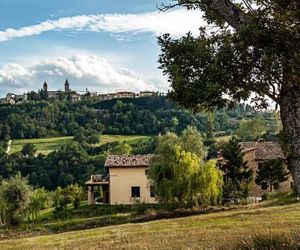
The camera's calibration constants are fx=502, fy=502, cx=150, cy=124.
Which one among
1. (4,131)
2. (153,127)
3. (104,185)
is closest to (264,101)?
(104,185)

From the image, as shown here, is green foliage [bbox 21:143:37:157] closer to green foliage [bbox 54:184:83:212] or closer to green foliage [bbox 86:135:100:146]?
green foliage [bbox 86:135:100:146]

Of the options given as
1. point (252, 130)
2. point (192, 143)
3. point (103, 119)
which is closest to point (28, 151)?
point (103, 119)

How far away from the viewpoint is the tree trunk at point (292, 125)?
7.60 m

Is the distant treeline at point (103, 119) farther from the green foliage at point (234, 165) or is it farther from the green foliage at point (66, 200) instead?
the green foliage at point (234, 165)

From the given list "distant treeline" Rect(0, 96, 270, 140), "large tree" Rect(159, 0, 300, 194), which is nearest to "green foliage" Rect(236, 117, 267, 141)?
"distant treeline" Rect(0, 96, 270, 140)

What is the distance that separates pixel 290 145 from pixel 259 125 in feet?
324

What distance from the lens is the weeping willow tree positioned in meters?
42.2

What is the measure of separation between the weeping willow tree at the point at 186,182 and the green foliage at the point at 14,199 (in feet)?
38.8

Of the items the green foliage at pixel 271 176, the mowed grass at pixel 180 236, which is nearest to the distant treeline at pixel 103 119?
the green foliage at pixel 271 176

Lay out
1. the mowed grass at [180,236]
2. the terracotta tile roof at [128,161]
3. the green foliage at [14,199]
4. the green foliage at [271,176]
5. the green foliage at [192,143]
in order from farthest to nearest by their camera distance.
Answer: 1. the green foliage at [192,143]
2. the terracotta tile roof at [128,161]
3. the green foliage at [271,176]
4. the green foliage at [14,199]
5. the mowed grass at [180,236]

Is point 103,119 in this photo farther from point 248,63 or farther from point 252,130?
point 248,63

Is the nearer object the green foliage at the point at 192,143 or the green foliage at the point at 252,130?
the green foliage at the point at 192,143

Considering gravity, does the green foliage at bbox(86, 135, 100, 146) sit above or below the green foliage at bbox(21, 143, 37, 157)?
above

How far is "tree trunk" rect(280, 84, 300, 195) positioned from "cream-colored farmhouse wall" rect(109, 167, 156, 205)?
166ft
